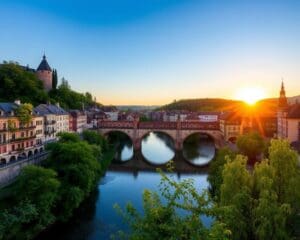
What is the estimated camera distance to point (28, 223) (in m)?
22.7

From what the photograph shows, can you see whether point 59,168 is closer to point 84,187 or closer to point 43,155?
point 84,187

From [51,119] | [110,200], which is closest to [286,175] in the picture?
[110,200]

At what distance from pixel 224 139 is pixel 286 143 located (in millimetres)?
47568

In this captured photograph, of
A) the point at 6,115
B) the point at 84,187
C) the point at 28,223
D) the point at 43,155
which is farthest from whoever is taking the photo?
the point at 43,155

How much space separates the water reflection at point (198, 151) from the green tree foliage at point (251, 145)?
10.5m

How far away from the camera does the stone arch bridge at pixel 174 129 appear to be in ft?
217

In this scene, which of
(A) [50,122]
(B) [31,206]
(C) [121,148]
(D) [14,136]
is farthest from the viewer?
(C) [121,148]

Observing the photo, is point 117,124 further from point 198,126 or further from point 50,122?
point 50,122

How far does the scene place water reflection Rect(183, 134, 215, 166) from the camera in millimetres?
57406

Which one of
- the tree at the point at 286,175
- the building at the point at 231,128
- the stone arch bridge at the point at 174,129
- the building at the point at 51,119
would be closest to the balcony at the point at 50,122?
the building at the point at 51,119

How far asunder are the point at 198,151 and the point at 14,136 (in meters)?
38.9

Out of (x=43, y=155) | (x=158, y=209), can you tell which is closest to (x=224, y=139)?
(x=43, y=155)

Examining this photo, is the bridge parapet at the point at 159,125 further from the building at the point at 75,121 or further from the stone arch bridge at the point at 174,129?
the building at the point at 75,121

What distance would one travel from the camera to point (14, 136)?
3834 cm
